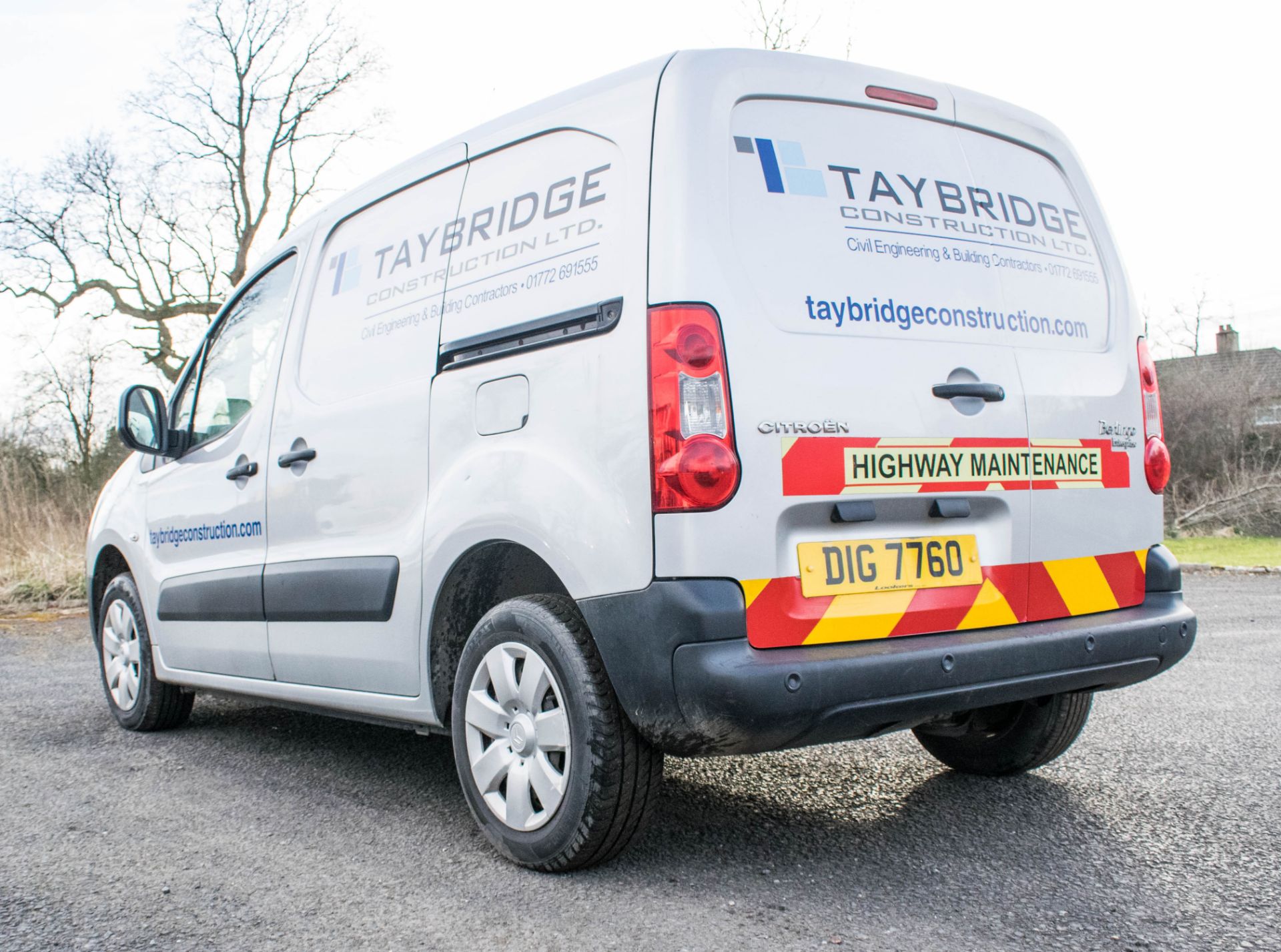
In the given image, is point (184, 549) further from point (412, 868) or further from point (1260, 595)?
point (1260, 595)

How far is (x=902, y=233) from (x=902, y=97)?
0.41 metres

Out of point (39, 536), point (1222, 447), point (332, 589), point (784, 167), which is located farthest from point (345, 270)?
point (1222, 447)

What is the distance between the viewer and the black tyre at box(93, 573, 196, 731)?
4836 mm

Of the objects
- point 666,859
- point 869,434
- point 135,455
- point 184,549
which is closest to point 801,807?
point 666,859

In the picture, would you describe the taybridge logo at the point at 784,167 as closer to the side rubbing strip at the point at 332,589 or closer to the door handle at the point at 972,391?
the door handle at the point at 972,391

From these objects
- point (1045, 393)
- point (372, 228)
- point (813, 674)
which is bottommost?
point (813, 674)

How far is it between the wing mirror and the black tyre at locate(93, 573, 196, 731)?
27.6 inches

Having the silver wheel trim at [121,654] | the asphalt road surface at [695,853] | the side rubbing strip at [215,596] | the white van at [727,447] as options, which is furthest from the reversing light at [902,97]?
the silver wheel trim at [121,654]

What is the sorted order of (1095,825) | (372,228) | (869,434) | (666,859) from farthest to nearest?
(372,228) → (1095,825) → (666,859) → (869,434)

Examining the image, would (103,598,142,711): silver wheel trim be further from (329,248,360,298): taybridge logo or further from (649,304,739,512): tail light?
(649,304,739,512): tail light

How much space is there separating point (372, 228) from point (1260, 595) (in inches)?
355

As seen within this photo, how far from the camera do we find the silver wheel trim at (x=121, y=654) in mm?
4938

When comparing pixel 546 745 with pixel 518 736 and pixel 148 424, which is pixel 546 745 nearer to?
pixel 518 736

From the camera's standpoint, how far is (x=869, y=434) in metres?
2.70
